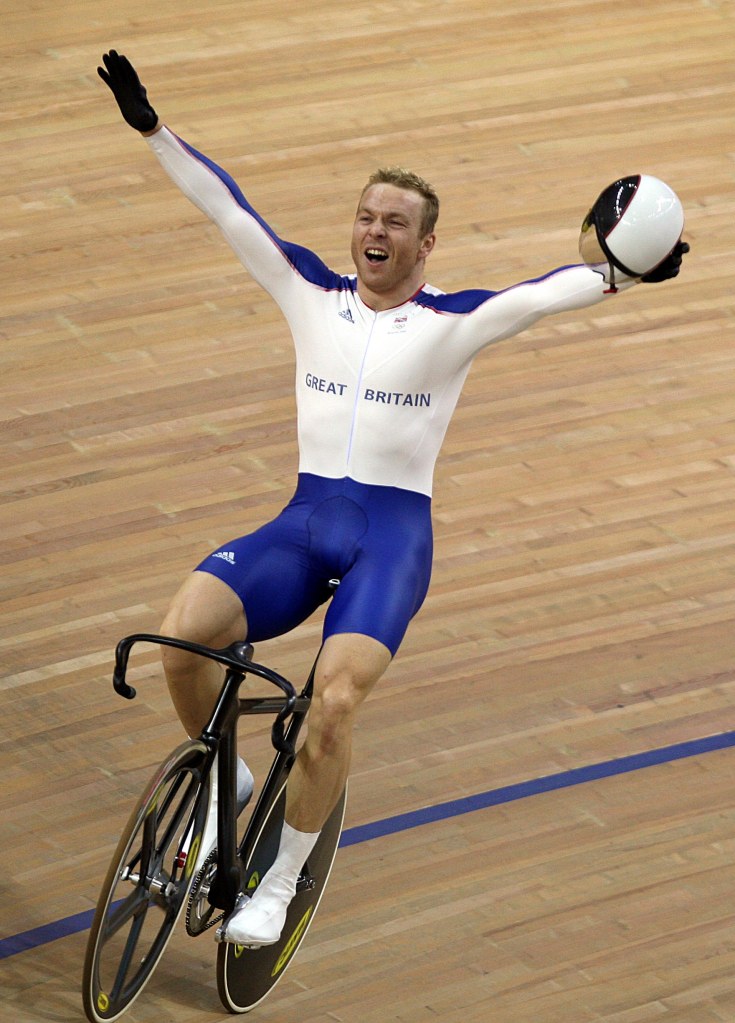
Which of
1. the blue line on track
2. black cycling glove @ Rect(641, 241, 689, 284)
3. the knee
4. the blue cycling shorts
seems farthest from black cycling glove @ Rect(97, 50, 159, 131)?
the blue line on track

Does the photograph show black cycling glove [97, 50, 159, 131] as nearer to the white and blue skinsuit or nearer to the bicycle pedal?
the white and blue skinsuit

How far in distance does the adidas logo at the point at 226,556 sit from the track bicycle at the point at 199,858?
0.23 meters

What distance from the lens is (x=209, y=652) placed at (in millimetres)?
2990

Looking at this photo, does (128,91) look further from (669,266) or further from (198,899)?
(198,899)

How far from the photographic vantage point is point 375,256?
3490 millimetres

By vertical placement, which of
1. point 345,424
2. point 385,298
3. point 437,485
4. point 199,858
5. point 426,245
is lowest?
point 199,858

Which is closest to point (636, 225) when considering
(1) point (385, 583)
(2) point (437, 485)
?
(1) point (385, 583)

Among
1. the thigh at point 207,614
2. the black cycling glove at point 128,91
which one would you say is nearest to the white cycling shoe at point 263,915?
the thigh at point 207,614

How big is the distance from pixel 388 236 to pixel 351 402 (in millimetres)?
358

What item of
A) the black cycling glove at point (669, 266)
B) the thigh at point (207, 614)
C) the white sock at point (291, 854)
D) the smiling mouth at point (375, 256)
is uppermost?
the black cycling glove at point (669, 266)

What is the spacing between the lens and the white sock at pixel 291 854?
10.7 feet

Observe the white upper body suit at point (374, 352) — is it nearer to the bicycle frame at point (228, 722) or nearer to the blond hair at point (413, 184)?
the blond hair at point (413, 184)

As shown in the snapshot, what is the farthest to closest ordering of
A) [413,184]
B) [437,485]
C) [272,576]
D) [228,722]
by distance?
[437,485] < [413,184] < [272,576] < [228,722]

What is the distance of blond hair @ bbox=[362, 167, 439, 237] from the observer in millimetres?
3469
